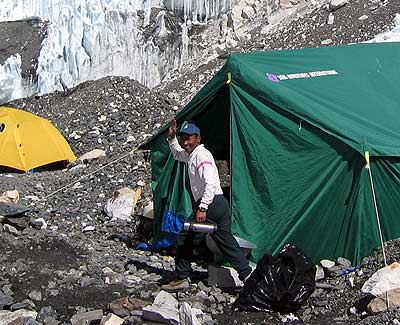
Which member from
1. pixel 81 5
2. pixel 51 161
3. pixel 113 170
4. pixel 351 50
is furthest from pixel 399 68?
pixel 81 5

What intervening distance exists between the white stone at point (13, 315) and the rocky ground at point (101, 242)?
1 cm

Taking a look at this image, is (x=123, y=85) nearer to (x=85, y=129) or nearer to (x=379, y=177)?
(x=85, y=129)

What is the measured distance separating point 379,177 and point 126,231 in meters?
3.49

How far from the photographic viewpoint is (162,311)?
5.15 meters

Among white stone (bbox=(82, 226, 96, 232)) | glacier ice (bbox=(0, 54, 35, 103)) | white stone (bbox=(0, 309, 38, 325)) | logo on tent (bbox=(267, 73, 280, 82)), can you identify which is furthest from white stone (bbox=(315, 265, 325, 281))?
glacier ice (bbox=(0, 54, 35, 103))

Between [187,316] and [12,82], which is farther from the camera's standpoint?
[12,82]

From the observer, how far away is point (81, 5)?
2317 centimetres

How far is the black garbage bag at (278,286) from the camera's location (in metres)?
5.36

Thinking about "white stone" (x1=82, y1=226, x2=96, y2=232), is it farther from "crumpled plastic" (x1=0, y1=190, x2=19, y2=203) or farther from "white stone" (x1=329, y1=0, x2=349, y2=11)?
"white stone" (x1=329, y1=0, x2=349, y2=11)

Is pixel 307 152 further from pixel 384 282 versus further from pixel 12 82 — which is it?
pixel 12 82

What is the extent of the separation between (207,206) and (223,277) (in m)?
0.69

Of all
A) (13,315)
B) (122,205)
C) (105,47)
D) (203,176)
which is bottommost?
(122,205)

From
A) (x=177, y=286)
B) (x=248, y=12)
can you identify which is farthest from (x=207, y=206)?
(x=248, y=12)

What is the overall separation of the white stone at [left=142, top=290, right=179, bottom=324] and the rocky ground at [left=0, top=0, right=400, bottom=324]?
0.09 m
